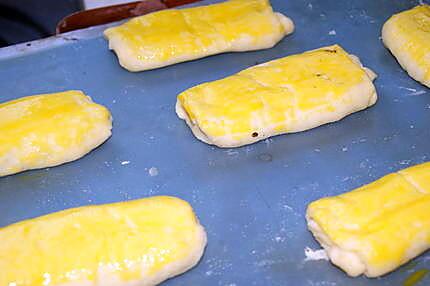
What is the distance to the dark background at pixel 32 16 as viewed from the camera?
3371 mm

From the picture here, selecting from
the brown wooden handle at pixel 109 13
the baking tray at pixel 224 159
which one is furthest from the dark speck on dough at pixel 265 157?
the brown wooden handle at pixel 109 13

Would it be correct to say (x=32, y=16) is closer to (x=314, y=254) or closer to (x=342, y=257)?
(x=314, y=254)

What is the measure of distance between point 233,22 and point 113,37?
0.50 meters

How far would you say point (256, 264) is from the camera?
6.09 feet

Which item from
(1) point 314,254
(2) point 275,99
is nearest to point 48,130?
(2) point 275,99

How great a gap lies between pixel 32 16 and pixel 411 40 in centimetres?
211

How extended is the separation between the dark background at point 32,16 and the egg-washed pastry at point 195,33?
1.02m

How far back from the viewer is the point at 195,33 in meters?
2.48

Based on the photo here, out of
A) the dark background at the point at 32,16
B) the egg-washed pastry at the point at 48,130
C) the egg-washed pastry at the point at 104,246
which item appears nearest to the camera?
the egg-washed pastry at the point at 104,246

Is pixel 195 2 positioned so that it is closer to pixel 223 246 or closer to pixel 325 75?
pixel 325 75

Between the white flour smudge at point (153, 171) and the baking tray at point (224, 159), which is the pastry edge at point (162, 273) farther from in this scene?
the white flour smudge at point (153, 171)

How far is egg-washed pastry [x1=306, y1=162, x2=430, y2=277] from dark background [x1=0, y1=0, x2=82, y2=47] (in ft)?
7.00

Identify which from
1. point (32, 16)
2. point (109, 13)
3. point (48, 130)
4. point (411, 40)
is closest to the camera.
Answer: point (48, 130)

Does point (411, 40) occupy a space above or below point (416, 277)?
above
